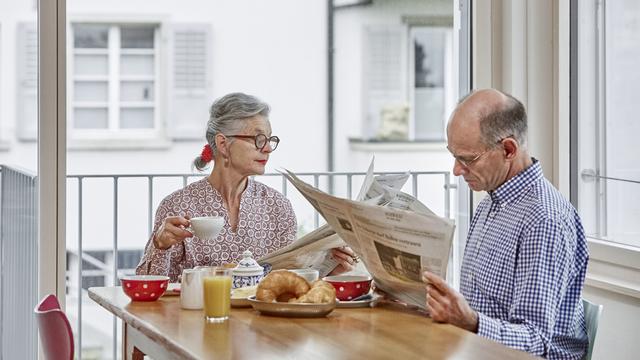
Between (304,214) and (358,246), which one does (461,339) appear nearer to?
(358,246)

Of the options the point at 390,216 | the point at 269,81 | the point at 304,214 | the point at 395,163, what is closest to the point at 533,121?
the point at 390,216

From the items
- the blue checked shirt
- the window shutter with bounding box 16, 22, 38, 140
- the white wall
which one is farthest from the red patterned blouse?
the white wall

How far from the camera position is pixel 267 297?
6.90 ft

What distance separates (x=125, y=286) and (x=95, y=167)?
831 centimetres

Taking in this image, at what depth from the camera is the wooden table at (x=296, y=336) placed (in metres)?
1.73

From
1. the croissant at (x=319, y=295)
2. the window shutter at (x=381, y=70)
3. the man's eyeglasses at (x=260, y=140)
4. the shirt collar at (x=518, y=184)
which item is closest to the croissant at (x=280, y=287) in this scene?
the croissant at (x=319, y=295)

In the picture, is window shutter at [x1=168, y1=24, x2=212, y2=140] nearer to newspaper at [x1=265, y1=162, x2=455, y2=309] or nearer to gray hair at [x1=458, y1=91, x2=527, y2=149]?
newspaper at [x1=265, y1=162, x2=455, y2=309]

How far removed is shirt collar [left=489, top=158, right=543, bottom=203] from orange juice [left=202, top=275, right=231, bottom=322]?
63 cm

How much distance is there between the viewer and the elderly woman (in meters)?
2.72

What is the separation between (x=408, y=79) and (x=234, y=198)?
9335 mm

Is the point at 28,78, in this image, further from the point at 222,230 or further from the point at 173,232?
the point at 173,232

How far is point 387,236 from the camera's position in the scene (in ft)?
6.63

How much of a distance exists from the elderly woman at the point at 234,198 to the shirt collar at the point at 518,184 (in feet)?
2.63

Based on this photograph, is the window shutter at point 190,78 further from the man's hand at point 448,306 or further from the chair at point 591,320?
the man's hand at point 448,306
